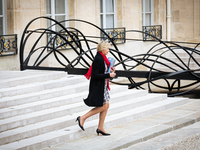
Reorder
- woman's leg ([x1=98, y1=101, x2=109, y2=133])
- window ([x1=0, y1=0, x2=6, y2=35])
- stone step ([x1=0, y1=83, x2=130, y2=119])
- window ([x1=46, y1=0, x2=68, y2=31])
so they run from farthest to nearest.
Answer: window ([x1=46, y1=0, x2=68, y2=31]) < window ([x1=0, y1=0, x2=6, y2=35]) < stone step ([x1=0, y1=83, x2=130, y2=119]) < woman's leg ([x1=98, y1=101, x2=109, y2=133])

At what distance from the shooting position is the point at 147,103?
8305 millimetres

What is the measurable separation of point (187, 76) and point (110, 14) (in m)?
5.88

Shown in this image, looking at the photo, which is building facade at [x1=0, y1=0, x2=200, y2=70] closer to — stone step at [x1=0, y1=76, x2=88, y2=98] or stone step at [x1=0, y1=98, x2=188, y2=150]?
stone step at [x1=0, y1=76, x2=88, y2=98]

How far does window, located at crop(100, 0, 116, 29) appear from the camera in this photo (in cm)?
1495

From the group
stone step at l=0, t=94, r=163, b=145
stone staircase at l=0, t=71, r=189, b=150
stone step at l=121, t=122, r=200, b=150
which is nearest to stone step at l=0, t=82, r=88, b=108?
stone staircase at l=0, t=71, r=189, b=150

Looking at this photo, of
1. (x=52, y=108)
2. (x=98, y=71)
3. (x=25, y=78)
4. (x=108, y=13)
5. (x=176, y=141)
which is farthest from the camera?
(x=108, y=13)

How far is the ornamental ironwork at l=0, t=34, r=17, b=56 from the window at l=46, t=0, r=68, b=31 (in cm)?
197

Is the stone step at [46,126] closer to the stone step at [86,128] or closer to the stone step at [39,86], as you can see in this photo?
the stone step at [86,128]

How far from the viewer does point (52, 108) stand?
700cm

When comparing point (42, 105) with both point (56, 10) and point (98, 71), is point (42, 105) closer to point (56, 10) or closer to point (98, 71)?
point (98, 71)

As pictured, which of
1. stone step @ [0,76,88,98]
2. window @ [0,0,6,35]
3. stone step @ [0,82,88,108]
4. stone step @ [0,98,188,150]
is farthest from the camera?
window @ [0,0,6,35]

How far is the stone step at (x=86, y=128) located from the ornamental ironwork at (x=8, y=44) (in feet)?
14.5

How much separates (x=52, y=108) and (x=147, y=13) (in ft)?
37.7

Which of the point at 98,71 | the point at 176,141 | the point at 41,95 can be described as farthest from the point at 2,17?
the point at 176,141
